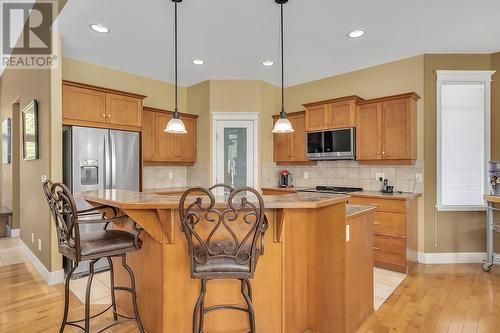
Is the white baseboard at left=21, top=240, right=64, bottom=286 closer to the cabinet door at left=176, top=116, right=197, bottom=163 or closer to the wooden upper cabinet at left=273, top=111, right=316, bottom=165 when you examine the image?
the cabinet door at left=176, top=116, right=197, bottom=163

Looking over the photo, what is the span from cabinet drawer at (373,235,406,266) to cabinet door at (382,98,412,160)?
1105 millimetres

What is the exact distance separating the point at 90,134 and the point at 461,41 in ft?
15.7

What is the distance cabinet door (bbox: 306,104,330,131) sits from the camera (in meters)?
4.43

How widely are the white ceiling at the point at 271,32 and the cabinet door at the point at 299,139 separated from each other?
84 cm

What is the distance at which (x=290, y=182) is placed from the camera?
520 centimetres

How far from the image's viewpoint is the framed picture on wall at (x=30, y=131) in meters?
3.42

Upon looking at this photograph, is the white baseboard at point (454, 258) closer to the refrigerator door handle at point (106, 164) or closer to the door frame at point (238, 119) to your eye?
the door frame at point (238, 119)

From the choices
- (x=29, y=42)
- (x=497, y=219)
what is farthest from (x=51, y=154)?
(x=497, y=219)

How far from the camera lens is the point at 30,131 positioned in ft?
11.9

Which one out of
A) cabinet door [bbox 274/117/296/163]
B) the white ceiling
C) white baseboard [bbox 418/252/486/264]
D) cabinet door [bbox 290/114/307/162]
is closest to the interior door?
cabinet door [bbox 274/117/296/163]

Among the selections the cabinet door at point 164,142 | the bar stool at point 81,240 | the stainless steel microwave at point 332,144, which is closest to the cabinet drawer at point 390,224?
the stainless steel microwave at point 332,144

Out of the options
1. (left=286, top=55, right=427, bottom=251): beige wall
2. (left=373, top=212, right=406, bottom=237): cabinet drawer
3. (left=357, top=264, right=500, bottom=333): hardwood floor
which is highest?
(left=286, top=55, right=427, bottom=251): beige wall

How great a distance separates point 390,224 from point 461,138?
163 centimetres

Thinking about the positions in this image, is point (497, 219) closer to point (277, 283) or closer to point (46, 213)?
point (277, 283)
